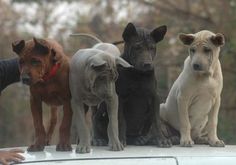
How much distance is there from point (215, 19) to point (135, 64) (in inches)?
336

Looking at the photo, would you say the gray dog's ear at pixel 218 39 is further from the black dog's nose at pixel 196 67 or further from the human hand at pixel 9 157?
the human hand at pixel 9 157

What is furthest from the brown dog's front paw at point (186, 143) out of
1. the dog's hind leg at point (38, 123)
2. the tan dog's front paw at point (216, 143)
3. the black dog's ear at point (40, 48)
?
the black dog's ear at point (40, 48)

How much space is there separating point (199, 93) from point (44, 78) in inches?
35.7

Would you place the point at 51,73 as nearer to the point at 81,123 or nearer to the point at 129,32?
the point at 81,123

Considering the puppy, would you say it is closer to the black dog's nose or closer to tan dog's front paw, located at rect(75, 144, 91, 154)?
the black dog's nose

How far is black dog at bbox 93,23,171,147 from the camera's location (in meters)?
3.40

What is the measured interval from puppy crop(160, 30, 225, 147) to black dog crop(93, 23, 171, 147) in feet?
0.52

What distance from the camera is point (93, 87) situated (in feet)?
10.4

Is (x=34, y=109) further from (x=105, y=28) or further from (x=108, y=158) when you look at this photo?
(x=105, y=28)

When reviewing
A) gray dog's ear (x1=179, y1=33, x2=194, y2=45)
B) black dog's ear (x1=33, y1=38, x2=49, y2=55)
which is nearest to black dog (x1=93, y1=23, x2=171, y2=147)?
gray dog's ear (x1=179, y1=33, x2=194, y2=45)

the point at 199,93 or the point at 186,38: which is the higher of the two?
the point at 186,38

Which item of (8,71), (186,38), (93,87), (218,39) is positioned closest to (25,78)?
(93,87)

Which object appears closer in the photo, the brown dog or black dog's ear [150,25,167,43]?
the brown dog

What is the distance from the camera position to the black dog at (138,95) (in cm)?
340
